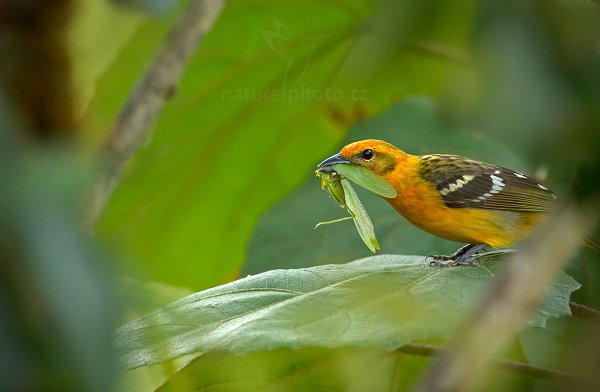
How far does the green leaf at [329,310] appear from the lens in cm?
130

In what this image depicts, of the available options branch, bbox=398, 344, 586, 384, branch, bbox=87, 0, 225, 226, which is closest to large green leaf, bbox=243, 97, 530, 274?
branch, bbox=398, 344, 586, 384

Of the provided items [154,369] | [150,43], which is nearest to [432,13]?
[154,369]

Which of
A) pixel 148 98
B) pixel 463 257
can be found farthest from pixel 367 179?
pixel 148 98

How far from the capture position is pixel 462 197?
2.43m

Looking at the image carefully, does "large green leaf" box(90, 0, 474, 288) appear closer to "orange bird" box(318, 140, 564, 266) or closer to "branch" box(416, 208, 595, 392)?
"orange bird" box(318, 140, 564, 266)

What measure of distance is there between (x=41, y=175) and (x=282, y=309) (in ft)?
3.68

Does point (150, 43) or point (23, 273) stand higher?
point (23, 273)

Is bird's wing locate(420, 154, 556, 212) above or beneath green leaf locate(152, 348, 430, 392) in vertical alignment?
above

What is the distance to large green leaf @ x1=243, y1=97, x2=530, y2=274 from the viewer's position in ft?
8.08

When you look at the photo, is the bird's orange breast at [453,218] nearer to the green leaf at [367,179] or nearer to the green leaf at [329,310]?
the green leaf at [367,179]

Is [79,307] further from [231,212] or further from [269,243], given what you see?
[231,212]

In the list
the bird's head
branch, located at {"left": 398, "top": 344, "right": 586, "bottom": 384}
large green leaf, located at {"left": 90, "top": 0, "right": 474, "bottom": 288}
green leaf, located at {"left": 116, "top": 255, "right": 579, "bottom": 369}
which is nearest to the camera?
green leaf, located at {"left": 116, "top": 255, "right": 579, "bottom": 369}

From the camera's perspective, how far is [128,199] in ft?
8.45

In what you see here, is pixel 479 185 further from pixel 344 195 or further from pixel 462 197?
pixel 344 195
